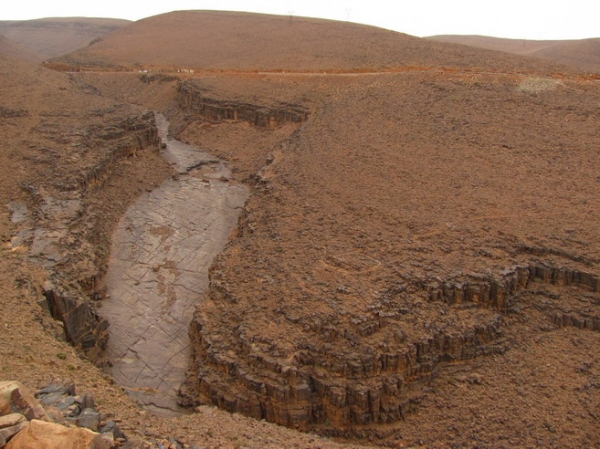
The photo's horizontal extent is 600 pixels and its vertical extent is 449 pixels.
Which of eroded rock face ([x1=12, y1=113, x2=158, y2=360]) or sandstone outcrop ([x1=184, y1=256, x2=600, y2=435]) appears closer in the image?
sandstone outcrop ([x1=184, y1=256, x2=600, y2=435])

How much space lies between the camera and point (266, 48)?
5419cm

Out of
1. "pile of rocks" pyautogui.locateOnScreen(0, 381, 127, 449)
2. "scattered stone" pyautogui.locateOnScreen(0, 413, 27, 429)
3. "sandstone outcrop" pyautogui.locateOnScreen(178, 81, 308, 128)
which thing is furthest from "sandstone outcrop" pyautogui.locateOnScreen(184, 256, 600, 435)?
"sandstone outcrop" pyautogui.locateOnScreen(178, 81, 308, 128)

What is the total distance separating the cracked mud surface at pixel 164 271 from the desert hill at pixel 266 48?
16.8m

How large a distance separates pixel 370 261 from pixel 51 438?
1091 centimetres

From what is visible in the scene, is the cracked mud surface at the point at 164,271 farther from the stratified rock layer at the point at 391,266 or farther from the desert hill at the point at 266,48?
the desert hill at the point at 266,48

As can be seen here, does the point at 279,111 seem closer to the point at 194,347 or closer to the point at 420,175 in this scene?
the point at 420,175

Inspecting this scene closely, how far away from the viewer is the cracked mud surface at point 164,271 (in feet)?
55.9

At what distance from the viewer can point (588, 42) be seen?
74.8 meters

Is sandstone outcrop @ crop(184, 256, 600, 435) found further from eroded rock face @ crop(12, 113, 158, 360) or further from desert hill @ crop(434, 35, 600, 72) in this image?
desert hill @ crop(434, 35, 600, 72)

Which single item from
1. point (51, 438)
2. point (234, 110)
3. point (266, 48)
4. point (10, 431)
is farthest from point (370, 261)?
point (266, 48)

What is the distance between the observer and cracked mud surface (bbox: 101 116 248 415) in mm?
17047

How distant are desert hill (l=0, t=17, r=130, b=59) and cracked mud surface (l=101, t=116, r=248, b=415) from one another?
79.0m

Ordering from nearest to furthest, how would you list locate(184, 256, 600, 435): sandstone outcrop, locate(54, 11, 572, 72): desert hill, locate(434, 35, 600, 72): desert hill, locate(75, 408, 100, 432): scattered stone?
locate(75, 408, 100, 432): scattered stone, locate(184, 256, 600, 435): sandstone outcrop, locate(54, 11, 572, 72): desert hill, locate(434, 35, 600, 72): desert hill

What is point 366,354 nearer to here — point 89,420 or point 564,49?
point 89,420
